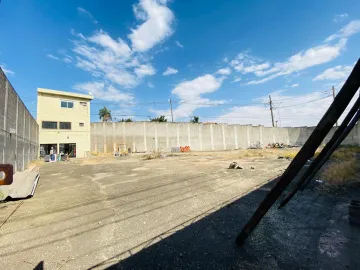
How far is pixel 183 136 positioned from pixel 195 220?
35.8m

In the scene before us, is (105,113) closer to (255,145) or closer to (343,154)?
(255,145)

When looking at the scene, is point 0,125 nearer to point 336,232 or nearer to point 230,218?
point 230,218

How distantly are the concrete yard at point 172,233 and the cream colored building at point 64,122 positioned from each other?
24.7m

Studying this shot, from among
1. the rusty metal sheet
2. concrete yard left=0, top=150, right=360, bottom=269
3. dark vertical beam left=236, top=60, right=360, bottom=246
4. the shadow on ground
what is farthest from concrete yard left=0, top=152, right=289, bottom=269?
dark vertical beam left=236, top=60, right=360, bottom=246

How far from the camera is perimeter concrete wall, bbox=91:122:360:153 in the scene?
34.0m

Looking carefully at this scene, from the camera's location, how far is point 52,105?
2823cm

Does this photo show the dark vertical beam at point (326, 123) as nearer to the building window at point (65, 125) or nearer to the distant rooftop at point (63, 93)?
the building window at point (65, 125)

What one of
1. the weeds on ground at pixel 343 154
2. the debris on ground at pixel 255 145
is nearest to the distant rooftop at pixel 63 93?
the weeds on ground at pixel 343 154

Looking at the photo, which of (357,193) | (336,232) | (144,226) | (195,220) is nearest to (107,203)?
(144,226)

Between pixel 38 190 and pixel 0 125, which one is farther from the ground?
pixel 0 125

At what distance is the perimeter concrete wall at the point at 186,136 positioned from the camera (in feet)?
111

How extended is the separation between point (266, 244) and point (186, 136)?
3719 centimetres

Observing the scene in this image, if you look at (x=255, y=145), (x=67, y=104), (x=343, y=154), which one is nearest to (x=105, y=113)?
(x=67, y=104)

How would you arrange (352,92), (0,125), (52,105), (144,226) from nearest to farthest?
1. (352,92)
2. (144,226)
3. (0,125)
4. (52,105)
